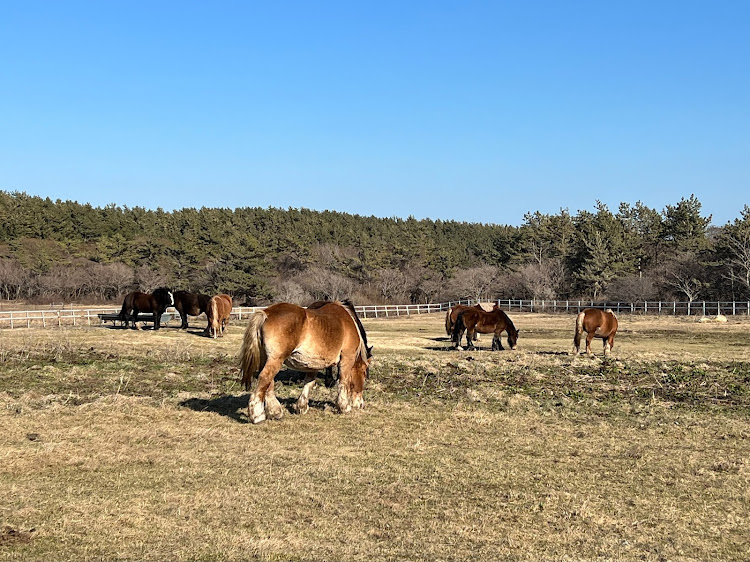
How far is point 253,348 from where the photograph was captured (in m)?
10.1

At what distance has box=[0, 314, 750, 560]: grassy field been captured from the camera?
5484 millimetres

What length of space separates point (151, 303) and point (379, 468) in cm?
2343

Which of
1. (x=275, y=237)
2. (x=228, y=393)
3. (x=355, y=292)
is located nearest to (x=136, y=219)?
(x=275, y=237)

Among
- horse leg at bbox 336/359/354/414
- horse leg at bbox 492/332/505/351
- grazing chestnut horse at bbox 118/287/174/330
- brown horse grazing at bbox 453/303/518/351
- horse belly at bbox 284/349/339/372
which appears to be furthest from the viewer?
grazing chestnut horse at bbox 118/287/174/330

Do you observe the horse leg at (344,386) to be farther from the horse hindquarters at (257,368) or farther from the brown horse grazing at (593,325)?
the brown horse grazing at (593,325)

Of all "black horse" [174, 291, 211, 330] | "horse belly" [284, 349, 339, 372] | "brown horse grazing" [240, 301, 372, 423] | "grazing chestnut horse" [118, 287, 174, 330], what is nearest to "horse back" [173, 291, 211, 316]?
"black horse" [174, 291, 211, 330]

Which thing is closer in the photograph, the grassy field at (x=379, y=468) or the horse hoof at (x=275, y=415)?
the grassy field at (x=379, y=468)

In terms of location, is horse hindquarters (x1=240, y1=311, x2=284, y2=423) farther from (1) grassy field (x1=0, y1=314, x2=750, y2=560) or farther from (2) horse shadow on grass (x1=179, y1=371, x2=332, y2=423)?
(2) horse shadow on grass (x1=179, y1=371, x2=332, y2=423)

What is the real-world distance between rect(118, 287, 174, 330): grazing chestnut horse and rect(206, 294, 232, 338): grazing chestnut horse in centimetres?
215

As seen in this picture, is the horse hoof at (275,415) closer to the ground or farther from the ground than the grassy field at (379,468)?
farther from the ground

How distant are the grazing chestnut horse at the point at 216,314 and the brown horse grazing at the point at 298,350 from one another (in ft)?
52.6

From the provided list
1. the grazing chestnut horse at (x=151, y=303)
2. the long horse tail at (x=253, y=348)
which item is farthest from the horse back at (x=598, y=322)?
the grazing chestnut horse at (x=151, y=303)

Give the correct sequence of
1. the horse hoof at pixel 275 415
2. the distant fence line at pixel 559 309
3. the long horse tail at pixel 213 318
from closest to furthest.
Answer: the horse hoof at pixel 275 415 < the long horse tail at pixel 213 318 < the distant fence line at pixel 559 309

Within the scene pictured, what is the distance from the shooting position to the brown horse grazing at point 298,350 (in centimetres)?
999
